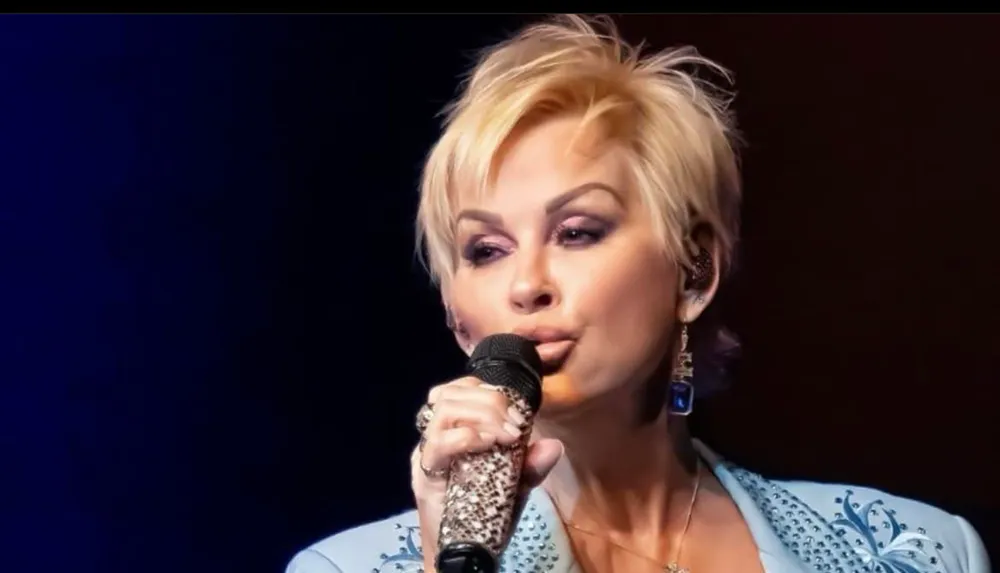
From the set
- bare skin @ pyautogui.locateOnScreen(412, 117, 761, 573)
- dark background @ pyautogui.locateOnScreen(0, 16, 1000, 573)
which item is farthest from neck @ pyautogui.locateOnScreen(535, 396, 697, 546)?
dark background @ pyautogui.locateOnScreen(0, 16, 1000, 573)

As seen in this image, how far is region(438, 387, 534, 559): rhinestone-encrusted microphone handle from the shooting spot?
0.73m

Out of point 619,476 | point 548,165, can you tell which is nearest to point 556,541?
point 619,476

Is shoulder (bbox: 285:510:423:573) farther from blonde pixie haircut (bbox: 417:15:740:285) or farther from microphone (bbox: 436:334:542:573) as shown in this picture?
microphone (bbox: 436:334:542:573)

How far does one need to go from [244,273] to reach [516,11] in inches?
15.3

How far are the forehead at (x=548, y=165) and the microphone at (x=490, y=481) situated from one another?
0.70ft

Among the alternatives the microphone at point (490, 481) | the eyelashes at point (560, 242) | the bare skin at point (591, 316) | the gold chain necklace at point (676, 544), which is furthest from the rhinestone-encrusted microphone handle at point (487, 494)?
the gold chain necklace at point (676, 544)

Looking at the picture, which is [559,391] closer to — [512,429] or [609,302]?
[609,302]

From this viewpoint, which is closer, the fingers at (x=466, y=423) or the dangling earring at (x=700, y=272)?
the fingers at (x=466, y=423)

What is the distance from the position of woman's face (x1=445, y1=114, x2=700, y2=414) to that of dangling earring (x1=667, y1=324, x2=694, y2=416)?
0.19 feet

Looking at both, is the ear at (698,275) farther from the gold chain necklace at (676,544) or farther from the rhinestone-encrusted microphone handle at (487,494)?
the rhinestone-encrusted microphone handle at (487,494)

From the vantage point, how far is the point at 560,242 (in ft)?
3.48

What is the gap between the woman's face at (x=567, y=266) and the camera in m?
1.02

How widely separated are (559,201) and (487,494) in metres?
0.35

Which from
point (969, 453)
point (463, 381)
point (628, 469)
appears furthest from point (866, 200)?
point (463, 381)
